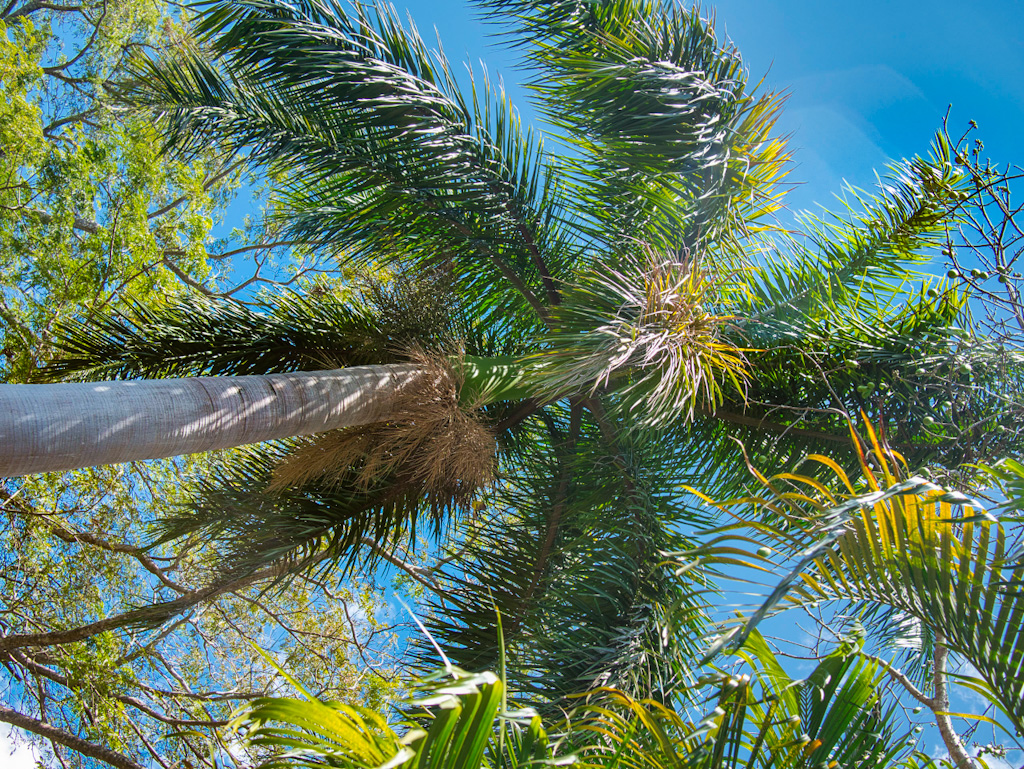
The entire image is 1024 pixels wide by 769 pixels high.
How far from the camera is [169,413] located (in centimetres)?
293

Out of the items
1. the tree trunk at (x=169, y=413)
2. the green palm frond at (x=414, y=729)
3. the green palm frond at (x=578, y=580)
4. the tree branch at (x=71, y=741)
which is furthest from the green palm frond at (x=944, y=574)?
the tree branch at (x=71, y=741)

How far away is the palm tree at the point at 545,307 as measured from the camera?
395 centimetres

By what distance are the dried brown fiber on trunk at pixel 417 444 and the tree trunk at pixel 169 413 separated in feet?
0.52

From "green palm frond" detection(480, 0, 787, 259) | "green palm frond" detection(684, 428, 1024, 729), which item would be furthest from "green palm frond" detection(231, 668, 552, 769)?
"green palm frond" detection(480, 0, 787, 259)

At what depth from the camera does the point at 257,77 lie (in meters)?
4.12

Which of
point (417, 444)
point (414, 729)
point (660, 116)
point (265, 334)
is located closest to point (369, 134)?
point (265, 334)

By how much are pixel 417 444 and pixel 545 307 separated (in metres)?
1.52

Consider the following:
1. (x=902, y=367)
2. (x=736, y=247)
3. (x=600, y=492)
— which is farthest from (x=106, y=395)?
(x=902, y=367)

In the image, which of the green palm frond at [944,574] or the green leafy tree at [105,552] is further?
the green leafy tree at [105,552]

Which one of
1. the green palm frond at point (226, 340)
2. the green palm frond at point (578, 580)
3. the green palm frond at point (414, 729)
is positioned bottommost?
the green palm frond at point (414, 729)

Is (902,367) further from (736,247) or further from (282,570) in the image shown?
(282,570)

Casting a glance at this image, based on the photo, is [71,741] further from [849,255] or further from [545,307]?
[849,255]

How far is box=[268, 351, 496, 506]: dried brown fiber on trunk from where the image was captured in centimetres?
393

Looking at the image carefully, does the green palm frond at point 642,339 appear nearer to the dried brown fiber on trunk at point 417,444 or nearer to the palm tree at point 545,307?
the palm tree at point 545,307
